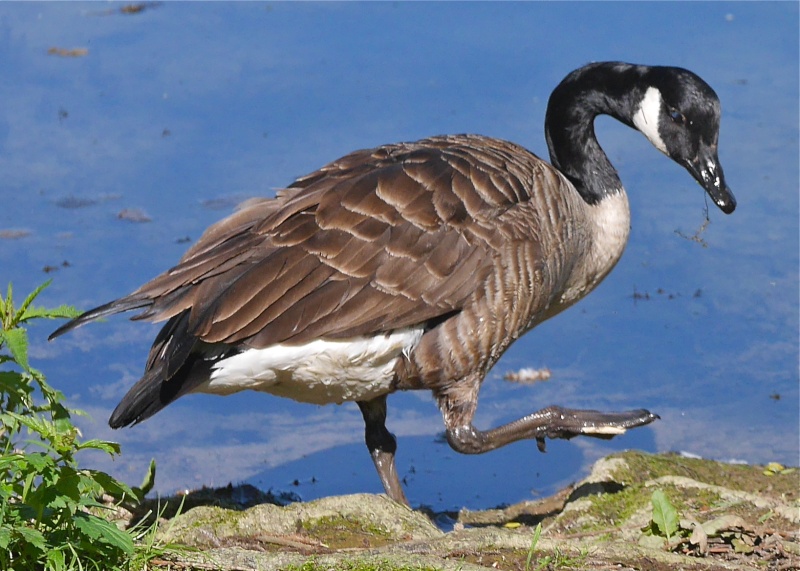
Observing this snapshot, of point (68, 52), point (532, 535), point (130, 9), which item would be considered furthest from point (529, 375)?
point (130, 9)

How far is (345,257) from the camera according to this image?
4.35 meters

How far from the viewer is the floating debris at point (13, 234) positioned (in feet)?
23.5

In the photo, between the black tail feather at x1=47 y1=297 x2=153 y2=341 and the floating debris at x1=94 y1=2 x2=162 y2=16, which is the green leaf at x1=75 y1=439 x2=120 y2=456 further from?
the floating debris at x1=94 y1=2 x2=162 y2=16

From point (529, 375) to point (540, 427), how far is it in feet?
4.58

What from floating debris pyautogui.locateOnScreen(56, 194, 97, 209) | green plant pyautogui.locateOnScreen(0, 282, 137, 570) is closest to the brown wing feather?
green plant pyautogui.locateOnScreen(0, 282, 137, 570)

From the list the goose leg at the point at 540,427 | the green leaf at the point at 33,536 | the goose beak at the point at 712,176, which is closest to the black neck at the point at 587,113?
the goose beak at the point at 712,176

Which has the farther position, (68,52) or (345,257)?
(68,52)

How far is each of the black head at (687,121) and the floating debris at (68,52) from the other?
569cm

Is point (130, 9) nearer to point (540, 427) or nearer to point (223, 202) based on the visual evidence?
point (223, 202)

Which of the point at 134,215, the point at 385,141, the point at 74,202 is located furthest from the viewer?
the point at 385,141

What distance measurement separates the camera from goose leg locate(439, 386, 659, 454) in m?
4.83

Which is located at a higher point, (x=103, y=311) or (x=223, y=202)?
(x=103, y=311)

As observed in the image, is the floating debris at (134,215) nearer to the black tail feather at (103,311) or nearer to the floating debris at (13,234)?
the floating debris at (13,234)

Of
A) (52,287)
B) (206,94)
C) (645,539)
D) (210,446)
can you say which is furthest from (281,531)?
(206,94)
